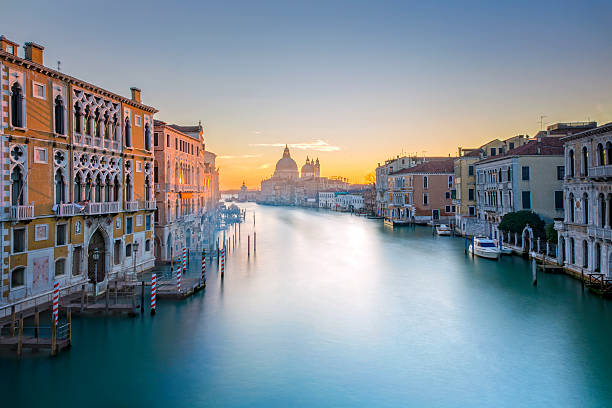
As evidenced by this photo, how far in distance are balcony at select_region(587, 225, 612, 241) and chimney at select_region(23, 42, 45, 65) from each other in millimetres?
22289

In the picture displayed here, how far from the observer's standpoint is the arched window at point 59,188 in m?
15.5

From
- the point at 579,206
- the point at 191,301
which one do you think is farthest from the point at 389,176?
the point at 191,301

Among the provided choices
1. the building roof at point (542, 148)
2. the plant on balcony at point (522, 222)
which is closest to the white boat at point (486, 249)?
the plant on balcony at point (522, 222)

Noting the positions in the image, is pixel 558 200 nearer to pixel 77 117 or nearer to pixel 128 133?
pixel 128 133

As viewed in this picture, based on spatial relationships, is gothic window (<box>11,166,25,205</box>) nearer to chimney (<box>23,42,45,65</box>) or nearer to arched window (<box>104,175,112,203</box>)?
chimney (<box>23,42,45,65</box>)

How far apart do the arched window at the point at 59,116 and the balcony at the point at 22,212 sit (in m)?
3.14

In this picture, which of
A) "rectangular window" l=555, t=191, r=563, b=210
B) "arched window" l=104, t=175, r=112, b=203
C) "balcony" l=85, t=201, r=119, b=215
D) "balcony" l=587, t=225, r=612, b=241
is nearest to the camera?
"balcony" l=85, t=201, r=119, b=215

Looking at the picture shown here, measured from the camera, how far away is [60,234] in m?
15.6

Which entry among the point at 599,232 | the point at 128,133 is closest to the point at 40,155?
the point at 128,133

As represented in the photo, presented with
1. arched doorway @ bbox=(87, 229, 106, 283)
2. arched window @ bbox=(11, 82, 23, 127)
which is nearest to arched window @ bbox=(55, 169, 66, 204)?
arched window @ bbox=(11, 82, 23, 127)

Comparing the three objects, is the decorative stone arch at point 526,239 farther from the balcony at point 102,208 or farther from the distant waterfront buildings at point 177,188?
the balcony at point 102,208

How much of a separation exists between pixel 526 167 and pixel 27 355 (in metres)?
29.0

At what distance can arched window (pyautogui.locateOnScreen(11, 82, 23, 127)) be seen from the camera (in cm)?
1373

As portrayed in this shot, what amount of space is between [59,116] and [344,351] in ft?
42.7
